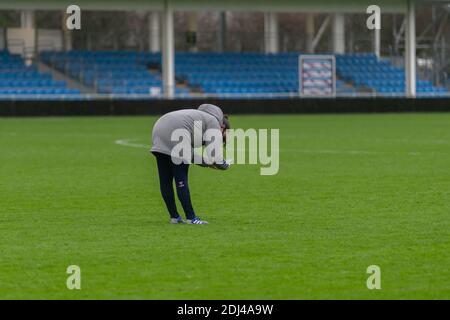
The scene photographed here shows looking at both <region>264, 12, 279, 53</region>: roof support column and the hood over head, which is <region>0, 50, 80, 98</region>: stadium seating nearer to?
<region>264, 12, 279, 53</region>: roof support column

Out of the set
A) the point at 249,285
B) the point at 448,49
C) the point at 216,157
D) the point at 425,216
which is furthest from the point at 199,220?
the point at 448,49

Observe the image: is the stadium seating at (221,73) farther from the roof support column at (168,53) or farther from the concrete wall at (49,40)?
the concrete wall at (49,40)

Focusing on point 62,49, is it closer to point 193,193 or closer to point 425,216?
point 193,193

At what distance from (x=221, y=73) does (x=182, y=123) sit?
4752 centimetres

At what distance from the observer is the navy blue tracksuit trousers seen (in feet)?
46.6

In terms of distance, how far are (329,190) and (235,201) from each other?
2.12 m

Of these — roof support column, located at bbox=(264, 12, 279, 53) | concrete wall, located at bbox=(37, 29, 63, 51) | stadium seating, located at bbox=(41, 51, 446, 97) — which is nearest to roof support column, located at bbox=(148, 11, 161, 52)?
stadium seating, located at bbox=(41, 51, 446, 97)

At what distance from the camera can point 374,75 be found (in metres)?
63.9

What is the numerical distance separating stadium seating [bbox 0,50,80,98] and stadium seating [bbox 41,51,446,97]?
4.69 feet

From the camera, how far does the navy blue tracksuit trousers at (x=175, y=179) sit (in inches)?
559

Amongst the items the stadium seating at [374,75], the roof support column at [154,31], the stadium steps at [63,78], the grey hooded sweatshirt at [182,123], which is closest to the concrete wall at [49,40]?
the stadium steps at [63,78]

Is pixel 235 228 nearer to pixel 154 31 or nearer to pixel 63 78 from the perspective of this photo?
pixel 63 78

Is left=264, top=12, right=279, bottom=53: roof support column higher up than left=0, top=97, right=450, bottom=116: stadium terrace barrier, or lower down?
higher up

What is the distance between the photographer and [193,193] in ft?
62.9
